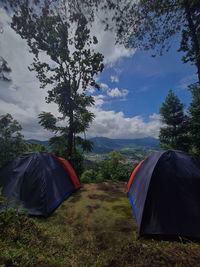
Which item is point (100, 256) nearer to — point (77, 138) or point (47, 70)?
point (77, 138)

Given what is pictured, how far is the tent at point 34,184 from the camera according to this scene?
3928 mm

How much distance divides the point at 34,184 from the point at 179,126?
19383 mm

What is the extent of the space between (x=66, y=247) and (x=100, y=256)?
Answer: 828 millimetres

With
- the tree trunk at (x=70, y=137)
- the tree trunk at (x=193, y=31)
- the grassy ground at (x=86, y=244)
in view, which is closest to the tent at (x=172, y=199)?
the grassy ground at (x=86, y=244)

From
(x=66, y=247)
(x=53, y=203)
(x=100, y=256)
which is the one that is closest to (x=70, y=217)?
(x=53, y=203)

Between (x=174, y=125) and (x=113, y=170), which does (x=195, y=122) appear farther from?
(x=113, y=170)

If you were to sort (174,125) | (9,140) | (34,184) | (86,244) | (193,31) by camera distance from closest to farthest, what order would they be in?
(86,244), (34,184), (193,31), (9,140), (174,125)

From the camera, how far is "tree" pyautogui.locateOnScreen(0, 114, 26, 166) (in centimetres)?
879

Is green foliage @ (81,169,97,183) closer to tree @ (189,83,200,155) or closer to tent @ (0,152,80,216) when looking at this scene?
tent @ (0,152,80,216)

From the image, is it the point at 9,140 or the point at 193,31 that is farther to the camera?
the point at 9,140

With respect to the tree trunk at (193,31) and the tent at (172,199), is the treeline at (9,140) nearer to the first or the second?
the tent at (172,199)

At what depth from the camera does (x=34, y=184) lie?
4.18m

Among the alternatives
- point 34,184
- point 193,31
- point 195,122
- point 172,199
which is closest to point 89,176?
point 34,184

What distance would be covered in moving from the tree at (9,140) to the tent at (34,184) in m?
5.19
